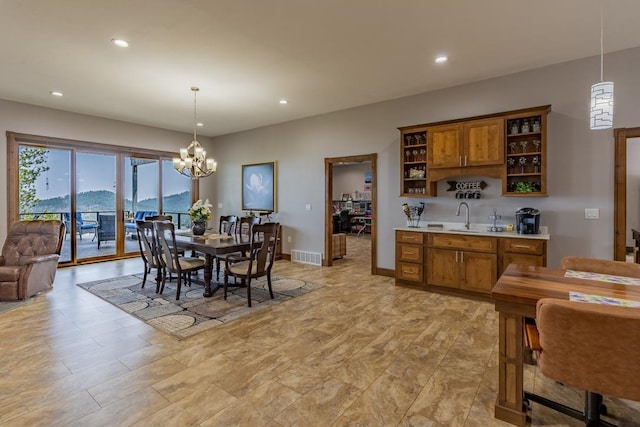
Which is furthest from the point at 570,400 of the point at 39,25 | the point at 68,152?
the point at 68,152

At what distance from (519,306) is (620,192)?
3.15m

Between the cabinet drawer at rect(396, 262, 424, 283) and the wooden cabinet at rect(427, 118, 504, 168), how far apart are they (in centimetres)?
152

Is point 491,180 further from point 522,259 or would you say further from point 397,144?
point 397,144

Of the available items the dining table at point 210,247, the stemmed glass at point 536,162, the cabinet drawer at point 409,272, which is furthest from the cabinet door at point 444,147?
the dining table at point 210,247

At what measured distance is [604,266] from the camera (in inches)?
91.4

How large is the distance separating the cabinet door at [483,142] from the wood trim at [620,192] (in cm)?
119

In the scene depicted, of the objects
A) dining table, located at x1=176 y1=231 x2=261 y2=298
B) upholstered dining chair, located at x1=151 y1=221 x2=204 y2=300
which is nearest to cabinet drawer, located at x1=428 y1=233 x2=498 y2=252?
dining table, located at x1=176 y1=231 x2=261 y2=298

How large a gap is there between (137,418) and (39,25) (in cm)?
371

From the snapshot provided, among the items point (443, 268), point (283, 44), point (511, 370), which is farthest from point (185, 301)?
point (511, 370)

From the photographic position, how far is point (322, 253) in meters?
6.60

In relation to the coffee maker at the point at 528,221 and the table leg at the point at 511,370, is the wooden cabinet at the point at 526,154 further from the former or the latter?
the table leg at the point at 511,370

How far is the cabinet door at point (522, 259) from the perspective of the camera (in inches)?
153

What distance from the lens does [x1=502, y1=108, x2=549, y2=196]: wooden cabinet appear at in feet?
13.3

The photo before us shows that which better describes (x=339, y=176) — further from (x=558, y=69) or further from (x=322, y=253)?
(x=558, y=69)
